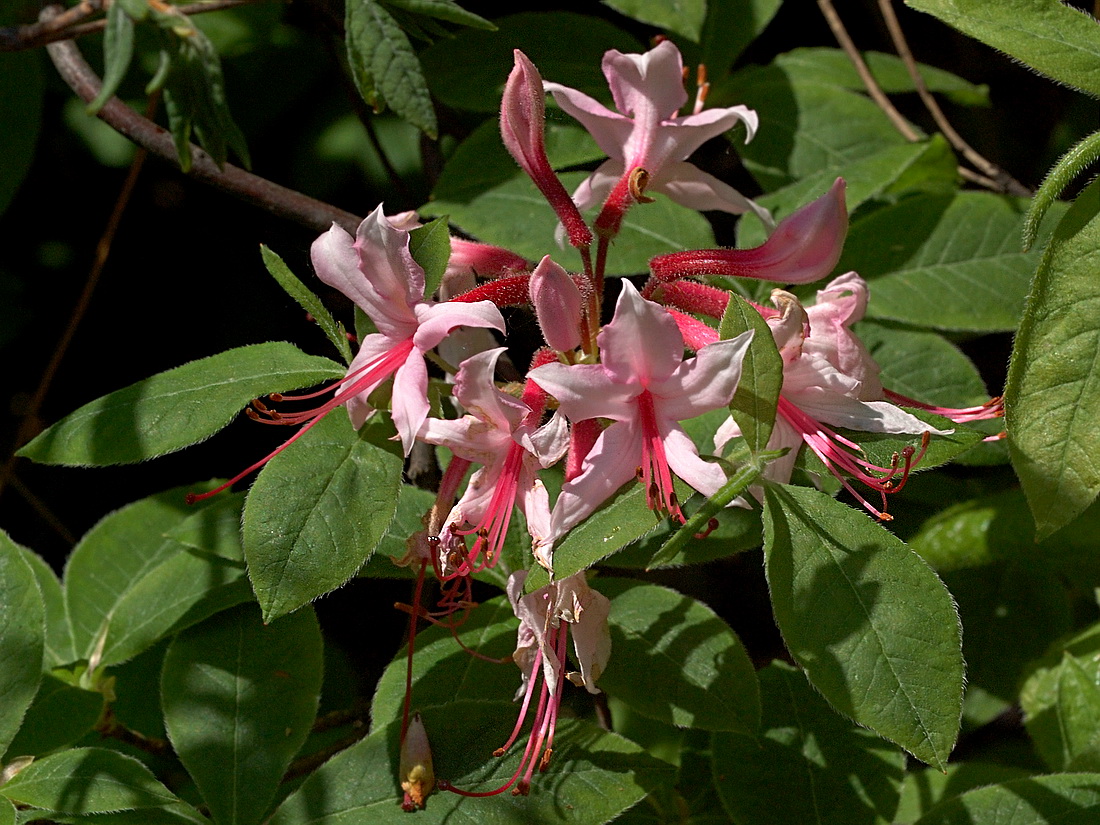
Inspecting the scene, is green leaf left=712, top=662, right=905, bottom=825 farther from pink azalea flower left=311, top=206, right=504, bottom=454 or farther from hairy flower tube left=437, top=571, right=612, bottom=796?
pink azalea flower left=311, top=206, right=504, bottom=454

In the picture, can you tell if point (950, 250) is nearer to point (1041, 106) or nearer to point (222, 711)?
point (1041, 106)

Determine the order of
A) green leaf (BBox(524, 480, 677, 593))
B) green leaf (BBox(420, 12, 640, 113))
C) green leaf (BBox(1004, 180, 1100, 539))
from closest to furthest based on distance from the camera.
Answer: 1. green leaf (BBox(524, 480, 677, 593))
2. green leaf (BBox(1004, 180, 1100, 539))
3. green leaf (BBox(420, 12, 640, 113))

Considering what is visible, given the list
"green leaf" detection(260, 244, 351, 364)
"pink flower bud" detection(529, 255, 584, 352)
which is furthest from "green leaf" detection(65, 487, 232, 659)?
"pink flower bud" detection(529, 255, 584, 352)

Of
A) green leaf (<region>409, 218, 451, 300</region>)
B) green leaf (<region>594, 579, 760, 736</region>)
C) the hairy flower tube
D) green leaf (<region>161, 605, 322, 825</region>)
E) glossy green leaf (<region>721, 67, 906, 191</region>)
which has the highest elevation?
green leaf (<region>409, 218, 451, 300</region>)

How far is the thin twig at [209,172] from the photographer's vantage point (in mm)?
1555

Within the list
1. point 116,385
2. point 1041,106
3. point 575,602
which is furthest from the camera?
point 1041,106

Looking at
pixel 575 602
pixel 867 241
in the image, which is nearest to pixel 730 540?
pixel 575 602

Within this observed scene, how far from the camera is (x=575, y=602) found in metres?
1.07

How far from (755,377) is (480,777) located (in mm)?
538

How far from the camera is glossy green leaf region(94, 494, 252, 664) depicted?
4.35 ft

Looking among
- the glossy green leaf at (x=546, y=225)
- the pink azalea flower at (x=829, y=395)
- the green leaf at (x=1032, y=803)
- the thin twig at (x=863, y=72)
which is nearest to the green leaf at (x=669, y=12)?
the glossy green leaf at (x=546, y=225)

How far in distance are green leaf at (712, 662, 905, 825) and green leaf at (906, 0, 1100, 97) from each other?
0.79 metres

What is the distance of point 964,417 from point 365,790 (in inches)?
31.3

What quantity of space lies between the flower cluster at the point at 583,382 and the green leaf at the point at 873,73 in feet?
2.42
